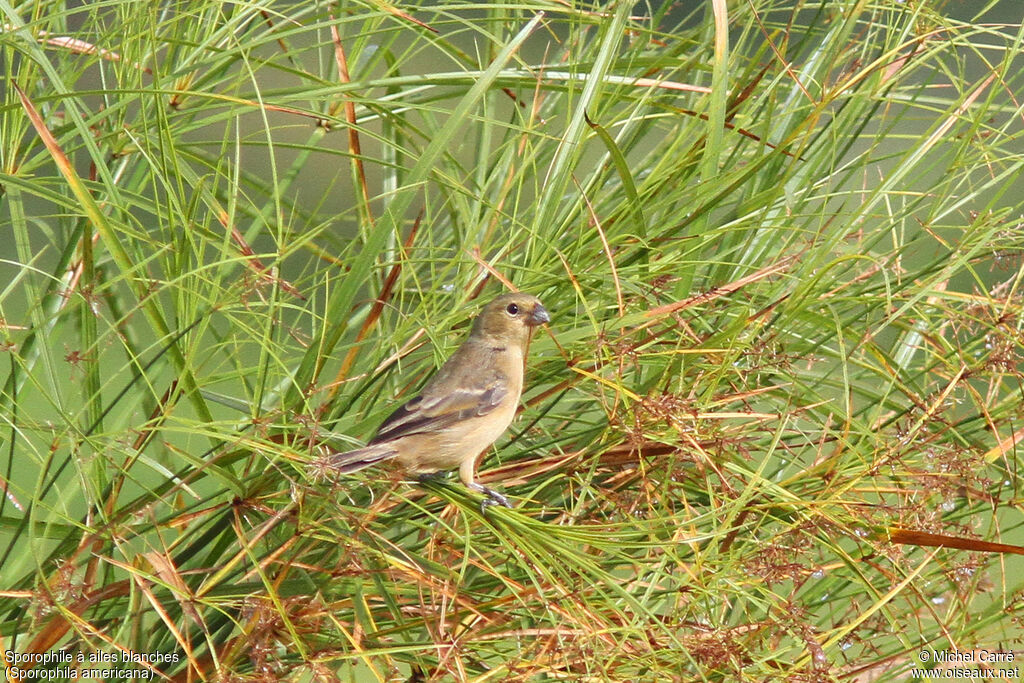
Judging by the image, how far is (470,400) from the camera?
2262mm

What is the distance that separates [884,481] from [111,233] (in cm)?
137

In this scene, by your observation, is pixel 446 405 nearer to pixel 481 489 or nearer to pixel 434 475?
pixel 434 475

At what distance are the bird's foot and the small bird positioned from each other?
6 centimetres

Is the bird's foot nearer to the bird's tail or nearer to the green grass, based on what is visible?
the green grass

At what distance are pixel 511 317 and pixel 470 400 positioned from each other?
200 millimetres

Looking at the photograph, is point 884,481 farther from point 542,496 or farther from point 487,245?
point 487,245

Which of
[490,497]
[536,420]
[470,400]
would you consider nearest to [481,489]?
[490,497]

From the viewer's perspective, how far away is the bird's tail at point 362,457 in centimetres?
179

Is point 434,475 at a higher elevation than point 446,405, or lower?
lower

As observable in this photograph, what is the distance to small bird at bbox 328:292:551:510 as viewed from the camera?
2072 millimetres

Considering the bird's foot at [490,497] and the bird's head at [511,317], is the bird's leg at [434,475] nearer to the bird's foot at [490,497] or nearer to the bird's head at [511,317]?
the bird's foot at [490,497]

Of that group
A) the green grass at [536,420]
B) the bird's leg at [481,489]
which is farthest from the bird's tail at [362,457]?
the bird's leg at [481,489]

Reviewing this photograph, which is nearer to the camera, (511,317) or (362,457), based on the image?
(362,457)

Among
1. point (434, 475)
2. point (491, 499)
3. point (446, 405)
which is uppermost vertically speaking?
point (491, 499)
